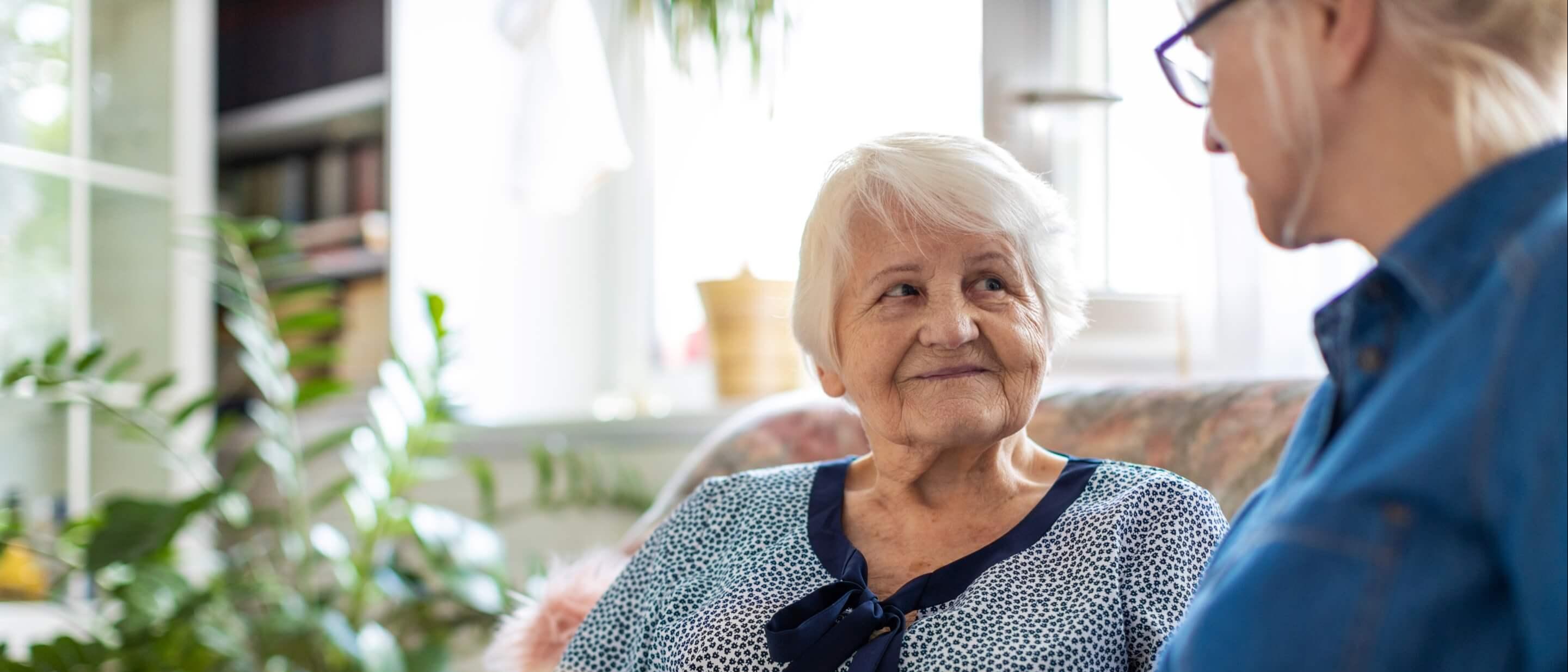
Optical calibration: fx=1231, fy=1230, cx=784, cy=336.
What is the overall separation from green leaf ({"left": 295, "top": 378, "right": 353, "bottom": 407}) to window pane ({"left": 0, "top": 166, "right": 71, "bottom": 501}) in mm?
799

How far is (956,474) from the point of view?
48.5 inches

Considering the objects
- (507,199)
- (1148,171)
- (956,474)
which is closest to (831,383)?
(956,474)

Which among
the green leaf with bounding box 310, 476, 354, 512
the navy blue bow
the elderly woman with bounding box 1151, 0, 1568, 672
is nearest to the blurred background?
the green leaf with bounding box 310, 476, 354, 512

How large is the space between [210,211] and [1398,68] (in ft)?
10.4

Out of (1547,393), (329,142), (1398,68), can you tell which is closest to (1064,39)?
(1398,68)

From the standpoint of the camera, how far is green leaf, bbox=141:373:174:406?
6.95 feet

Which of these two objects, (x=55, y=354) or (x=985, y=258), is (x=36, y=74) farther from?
(x=985, y=258)

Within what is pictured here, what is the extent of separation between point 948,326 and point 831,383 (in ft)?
0.66

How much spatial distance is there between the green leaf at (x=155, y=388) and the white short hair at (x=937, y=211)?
4.48 feet

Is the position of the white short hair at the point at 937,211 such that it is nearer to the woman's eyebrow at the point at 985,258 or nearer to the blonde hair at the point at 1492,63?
the woman's eyebrow at the point at 985,258

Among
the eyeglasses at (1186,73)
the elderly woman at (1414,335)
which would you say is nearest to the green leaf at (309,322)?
the eyeglasses at (1186,73)

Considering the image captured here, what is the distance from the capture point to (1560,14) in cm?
62

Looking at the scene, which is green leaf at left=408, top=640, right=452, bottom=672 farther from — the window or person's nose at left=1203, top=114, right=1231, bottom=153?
person's nose at left=1203, top=114, right=1231, bottom=153

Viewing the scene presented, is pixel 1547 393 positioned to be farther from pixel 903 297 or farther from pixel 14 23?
pixel 14 23
